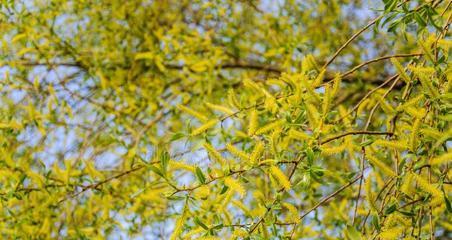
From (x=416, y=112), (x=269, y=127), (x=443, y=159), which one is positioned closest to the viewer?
(x=443, y=159)

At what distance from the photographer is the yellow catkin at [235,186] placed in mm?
1130

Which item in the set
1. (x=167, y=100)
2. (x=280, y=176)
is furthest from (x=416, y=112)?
(x=167, y=100)

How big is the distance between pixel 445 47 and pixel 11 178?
1288mm

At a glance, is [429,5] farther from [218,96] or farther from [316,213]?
[218,96]

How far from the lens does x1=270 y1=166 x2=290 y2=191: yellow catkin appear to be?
1128mm

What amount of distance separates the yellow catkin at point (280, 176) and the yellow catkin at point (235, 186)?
0.22ft

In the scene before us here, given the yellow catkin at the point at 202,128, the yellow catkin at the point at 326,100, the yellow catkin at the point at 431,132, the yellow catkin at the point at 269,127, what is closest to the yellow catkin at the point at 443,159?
the yellow catkin at the point at 431,132

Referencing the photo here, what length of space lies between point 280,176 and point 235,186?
0.08 metres

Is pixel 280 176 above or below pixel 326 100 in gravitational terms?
below

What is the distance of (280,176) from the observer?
3.76ft

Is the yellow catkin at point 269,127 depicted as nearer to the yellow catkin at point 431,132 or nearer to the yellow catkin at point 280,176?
the yellow catkin at point 280,176

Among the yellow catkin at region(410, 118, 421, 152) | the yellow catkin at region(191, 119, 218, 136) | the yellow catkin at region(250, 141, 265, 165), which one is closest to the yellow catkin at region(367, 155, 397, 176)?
the yellow catkin at region(410, 118, 421, 152)

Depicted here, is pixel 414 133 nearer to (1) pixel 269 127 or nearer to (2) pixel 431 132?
(2) pixel 431 132

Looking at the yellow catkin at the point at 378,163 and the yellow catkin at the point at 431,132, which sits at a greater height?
the yellow catkin at the point at 431,132
